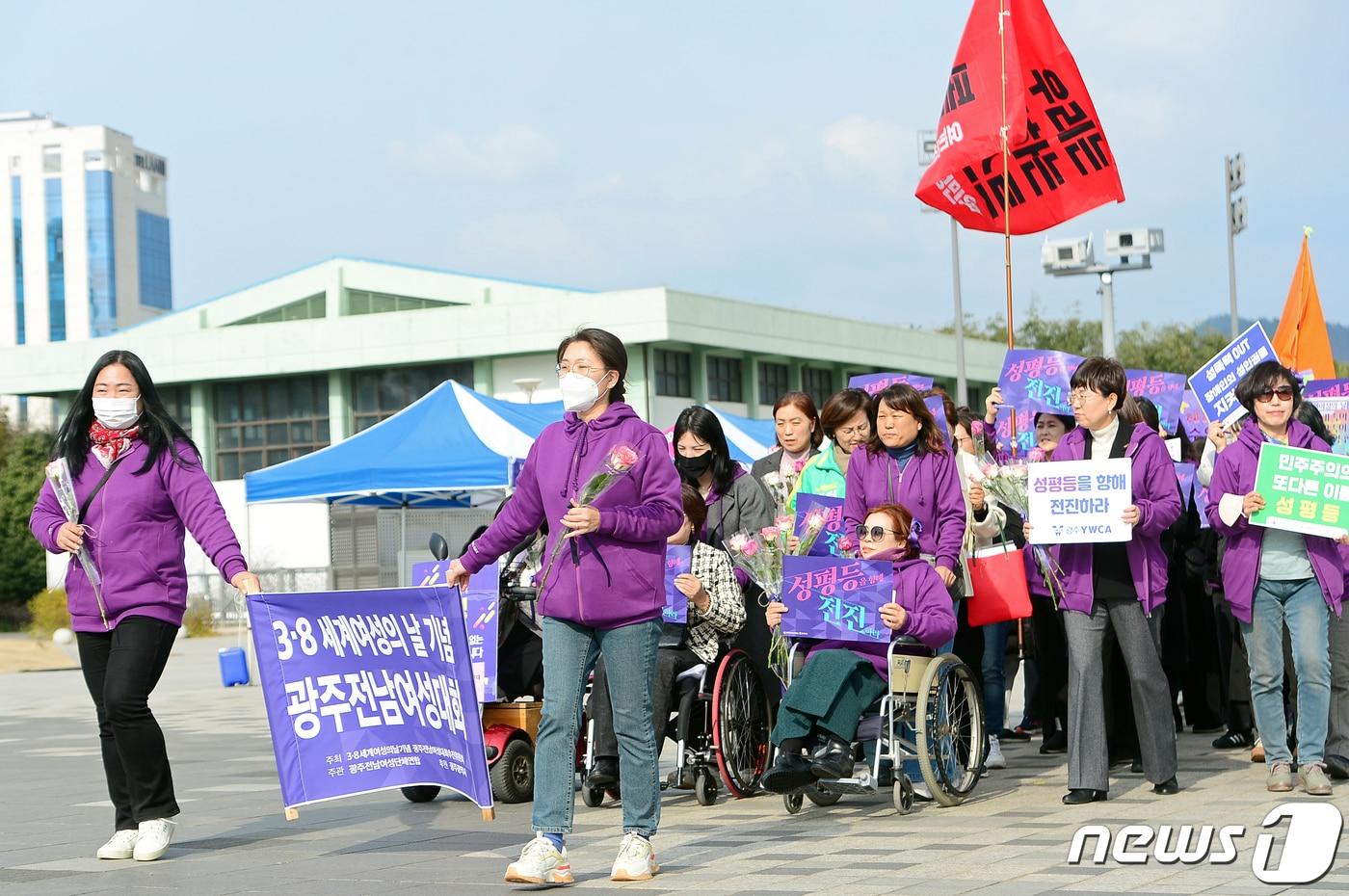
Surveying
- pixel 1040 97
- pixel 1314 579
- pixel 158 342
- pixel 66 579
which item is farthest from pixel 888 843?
pixel 158 342

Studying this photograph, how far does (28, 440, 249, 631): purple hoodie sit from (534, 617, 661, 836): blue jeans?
146 centimetres

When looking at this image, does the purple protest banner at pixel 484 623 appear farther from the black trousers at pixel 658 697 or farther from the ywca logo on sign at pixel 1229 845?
the ywca logo on sign at pixel 1229 845

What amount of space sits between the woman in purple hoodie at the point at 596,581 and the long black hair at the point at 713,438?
2779 millimetres

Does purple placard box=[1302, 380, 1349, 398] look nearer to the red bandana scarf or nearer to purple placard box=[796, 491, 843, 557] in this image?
purple placard box=[796, 491, 843, 557]

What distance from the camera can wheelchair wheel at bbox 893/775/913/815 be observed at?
27.1 ft

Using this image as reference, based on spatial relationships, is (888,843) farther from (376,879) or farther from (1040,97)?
(1040,97)

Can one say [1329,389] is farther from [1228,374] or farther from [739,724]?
[739,724]

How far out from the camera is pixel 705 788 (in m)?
9.00

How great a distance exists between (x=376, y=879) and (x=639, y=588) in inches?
56.8

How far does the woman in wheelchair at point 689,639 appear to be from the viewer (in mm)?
8969

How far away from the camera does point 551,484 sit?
6.82 metres

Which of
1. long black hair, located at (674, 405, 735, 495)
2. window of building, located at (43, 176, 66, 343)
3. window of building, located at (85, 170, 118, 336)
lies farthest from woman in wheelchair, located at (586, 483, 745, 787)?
window of building, located at (43, 176, 66, 343)

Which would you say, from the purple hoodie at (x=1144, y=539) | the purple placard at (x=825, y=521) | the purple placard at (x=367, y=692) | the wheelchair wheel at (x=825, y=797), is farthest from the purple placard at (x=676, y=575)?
the purple hoodie at (x=1144, y=539)

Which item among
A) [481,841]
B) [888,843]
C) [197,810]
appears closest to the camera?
[888,843]
